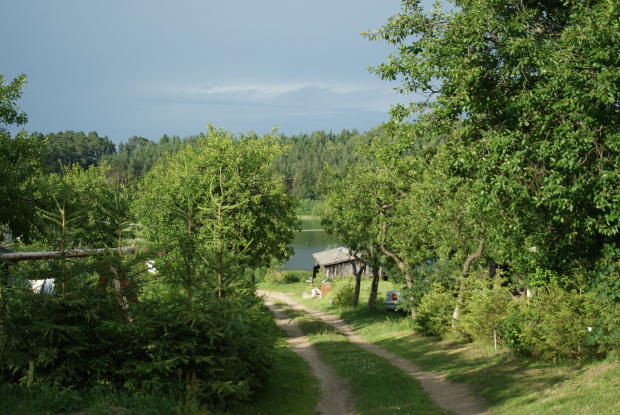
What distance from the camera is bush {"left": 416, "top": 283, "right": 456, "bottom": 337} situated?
874 inches

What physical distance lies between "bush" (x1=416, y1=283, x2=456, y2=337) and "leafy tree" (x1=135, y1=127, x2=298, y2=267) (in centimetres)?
761

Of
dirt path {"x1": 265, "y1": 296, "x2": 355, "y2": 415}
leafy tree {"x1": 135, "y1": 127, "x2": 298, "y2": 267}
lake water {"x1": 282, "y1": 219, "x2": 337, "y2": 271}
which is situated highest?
leafy tree {"x1": 135, "y1": 127, "x2": 298, "y2": 267}

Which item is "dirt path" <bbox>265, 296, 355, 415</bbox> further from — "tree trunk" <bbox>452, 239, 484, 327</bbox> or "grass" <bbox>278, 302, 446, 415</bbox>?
"tree trunk" <bbox>452, 239, 484, 327</bbox>

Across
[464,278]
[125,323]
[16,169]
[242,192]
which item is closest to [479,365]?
[464,278]

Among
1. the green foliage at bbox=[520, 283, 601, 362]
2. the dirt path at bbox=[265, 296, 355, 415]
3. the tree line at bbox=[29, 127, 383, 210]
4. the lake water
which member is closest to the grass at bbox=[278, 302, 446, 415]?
the dirt path at bbox=[265, 296, 355, 415]

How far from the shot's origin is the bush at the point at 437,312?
72.8ft

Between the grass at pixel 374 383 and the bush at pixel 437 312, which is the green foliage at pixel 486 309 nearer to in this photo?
the bush at pixel 437 312

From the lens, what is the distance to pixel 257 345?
1117 centimetres

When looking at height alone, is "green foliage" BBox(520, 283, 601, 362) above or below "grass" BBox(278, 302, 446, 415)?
above

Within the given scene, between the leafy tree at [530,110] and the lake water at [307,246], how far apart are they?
44.4m

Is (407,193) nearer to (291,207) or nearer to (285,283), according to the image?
(291,207)

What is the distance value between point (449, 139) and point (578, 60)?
383 centimetres

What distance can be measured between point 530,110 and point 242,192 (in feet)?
51.3

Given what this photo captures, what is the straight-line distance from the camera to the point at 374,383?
1465 centimetres
